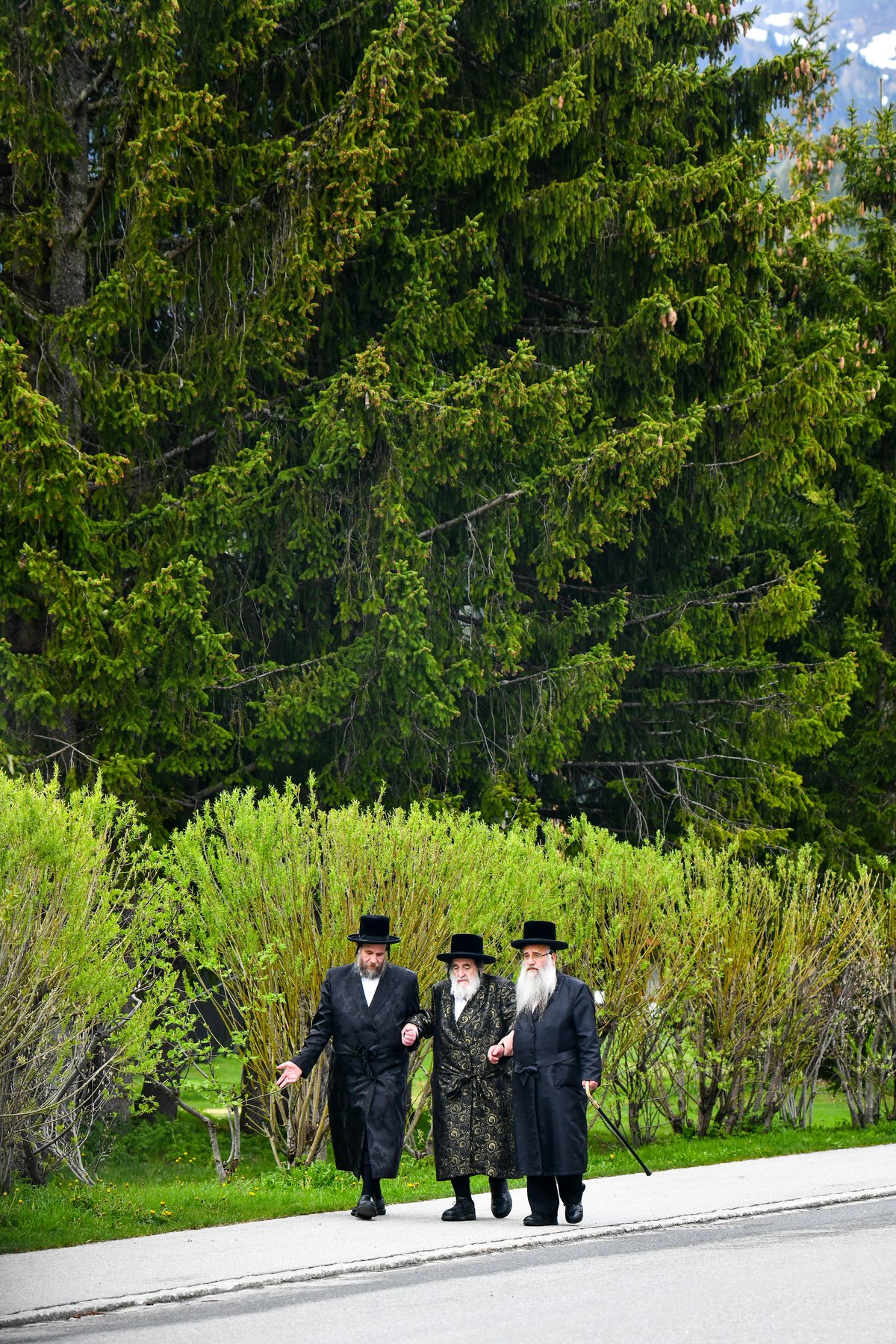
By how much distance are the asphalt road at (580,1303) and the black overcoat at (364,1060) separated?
1493 millimetres

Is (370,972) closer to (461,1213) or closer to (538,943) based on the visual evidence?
(538,943)

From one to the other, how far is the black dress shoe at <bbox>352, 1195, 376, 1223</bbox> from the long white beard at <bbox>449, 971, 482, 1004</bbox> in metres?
1.30

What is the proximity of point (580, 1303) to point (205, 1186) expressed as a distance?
5.10 metres

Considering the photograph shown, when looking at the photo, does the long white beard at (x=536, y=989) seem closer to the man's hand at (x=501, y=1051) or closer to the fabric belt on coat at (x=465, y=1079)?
the man's hand at (x=501, y=1051)

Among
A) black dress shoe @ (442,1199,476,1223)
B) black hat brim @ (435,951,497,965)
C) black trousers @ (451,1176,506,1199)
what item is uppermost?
black hat brim @ (435,951,497,965)

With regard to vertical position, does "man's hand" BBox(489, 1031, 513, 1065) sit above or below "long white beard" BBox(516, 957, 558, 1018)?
below

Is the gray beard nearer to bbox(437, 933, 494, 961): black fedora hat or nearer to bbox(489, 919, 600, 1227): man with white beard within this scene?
bbox(437, 933, 494, 961): black fedora hat

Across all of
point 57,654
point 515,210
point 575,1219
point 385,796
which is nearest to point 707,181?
point 515,210

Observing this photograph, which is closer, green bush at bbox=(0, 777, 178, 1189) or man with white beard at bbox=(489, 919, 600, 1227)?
green bush at bbox=(0, 777, 178, 1189)

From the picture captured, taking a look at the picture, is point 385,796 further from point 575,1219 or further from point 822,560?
point 575,1219

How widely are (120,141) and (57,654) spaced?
548 centimetres

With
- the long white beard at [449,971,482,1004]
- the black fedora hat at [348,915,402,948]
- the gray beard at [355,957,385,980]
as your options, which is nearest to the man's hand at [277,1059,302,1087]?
the gray beard at [355,957,385,980]

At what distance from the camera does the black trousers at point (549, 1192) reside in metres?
10.5

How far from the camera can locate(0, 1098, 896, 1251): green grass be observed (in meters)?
10.7
